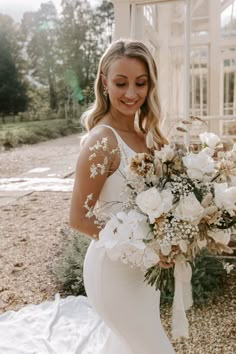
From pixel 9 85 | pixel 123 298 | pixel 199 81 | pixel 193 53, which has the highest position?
pixel 9 85

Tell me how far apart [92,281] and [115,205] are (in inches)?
13.4

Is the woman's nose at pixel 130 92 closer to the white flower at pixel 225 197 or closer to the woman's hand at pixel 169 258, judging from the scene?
the white flower at pixel 225 197

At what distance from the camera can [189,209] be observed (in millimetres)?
1448

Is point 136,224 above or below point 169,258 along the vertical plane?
above

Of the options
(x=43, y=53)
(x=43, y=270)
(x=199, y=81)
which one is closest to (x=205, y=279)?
(x=43, y=270)

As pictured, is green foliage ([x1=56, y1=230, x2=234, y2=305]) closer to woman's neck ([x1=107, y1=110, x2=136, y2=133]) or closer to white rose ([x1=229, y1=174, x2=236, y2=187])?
woman's neck ([x1=107, y1=110, x2=136, y2=133])

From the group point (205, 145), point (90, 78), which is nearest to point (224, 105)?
point (205, 145)

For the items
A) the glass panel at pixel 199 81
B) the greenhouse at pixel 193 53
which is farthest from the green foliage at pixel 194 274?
the glass panel at pixel 199 81

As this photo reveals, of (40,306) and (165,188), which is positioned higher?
(165,188)

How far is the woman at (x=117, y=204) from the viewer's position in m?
1.78

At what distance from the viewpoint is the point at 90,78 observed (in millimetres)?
28531

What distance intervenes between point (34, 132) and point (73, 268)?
745 inches

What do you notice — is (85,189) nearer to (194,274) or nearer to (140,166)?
(140,166)

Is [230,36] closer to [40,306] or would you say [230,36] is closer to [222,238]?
[40,306]
